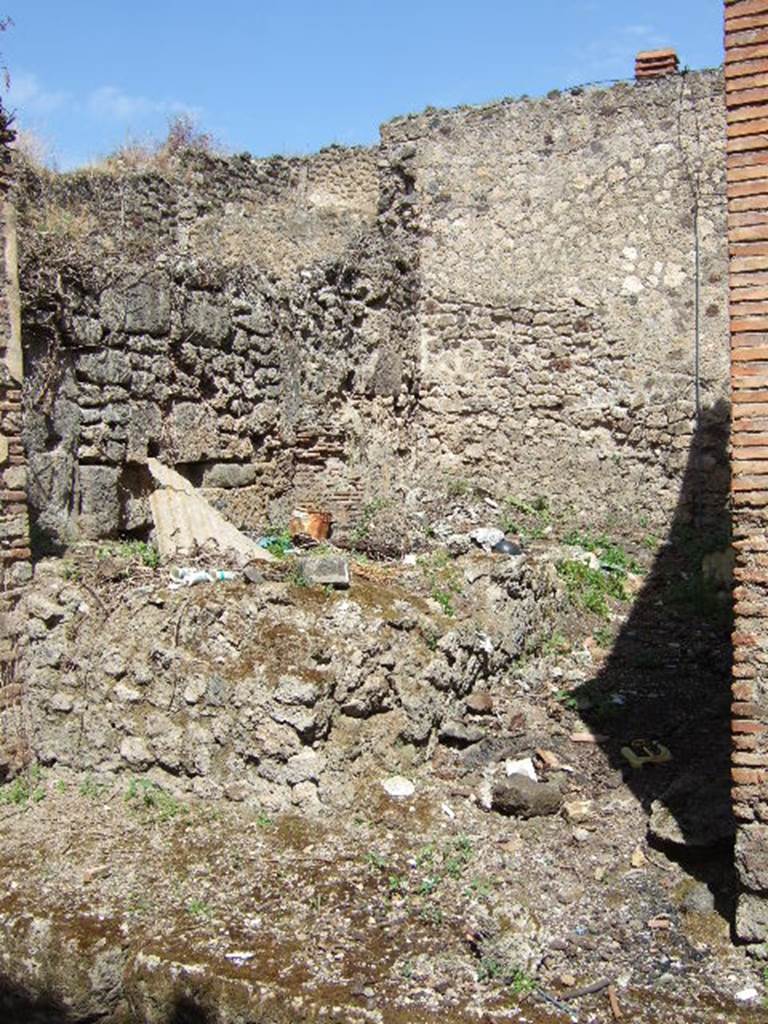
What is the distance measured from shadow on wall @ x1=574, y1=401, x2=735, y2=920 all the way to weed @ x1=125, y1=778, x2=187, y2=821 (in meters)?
2.53

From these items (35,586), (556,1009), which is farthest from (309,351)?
(556,1009)

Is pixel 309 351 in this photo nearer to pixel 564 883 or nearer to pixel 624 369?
pixel 624 369

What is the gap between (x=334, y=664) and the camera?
5.86 meters

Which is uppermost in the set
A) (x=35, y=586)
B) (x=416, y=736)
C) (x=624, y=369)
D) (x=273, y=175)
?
(x=273, y=175)

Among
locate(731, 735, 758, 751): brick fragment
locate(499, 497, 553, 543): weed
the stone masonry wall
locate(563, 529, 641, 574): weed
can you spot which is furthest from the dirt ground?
locate(499, 497, 553, 543): weed

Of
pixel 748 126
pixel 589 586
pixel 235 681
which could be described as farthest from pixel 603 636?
pixel 748 126

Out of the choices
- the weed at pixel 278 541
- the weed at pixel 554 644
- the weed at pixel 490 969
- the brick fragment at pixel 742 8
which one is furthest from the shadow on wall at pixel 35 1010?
the brick fragment at pixel 742 8

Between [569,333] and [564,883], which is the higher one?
[569,333]

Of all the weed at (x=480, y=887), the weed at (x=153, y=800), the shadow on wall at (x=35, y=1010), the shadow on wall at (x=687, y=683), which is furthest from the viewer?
the weed at (x=153, y=800)

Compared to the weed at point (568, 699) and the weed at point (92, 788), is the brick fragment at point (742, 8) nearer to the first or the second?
the weed at point (568, 699)

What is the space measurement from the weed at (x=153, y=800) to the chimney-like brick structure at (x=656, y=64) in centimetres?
768

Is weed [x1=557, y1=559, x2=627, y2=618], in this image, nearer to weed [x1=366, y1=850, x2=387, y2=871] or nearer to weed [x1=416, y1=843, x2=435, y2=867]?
weed [x1=416, y1=843, x2=435, y2=867]

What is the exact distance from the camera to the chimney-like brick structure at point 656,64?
955cm

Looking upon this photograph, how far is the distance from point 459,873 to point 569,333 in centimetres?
616
